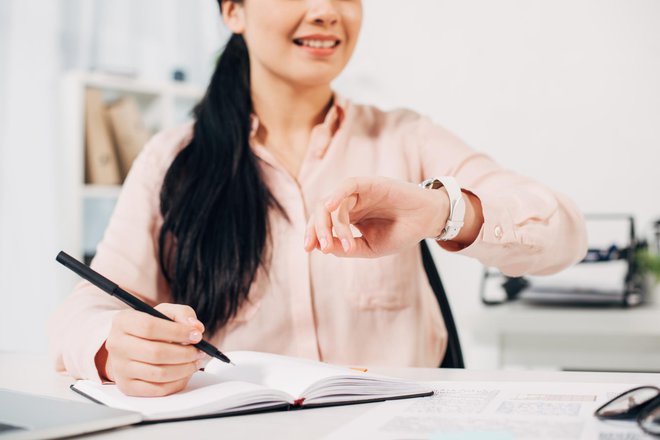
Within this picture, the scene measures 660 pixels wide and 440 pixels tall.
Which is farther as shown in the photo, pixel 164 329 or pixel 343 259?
pixel 343 259

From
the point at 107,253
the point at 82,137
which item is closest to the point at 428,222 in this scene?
the point at 107,253

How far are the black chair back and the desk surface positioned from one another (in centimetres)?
24

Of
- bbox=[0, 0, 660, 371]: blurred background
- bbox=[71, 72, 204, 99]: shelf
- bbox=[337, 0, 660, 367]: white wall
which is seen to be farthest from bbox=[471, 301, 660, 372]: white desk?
bbox=[71, 72, 204, 99]: shelf

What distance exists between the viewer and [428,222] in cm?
95

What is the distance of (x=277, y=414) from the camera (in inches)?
28.3

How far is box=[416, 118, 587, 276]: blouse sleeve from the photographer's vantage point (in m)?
1.04

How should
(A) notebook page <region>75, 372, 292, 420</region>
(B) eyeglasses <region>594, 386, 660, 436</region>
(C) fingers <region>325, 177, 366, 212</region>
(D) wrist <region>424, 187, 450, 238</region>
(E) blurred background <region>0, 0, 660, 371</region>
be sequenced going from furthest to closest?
(E) blurred background <region>0, 0, 660, 371</region> → (D) wrist <region>424, 187, 450, 238</region> → (C) fingers <region>325, 177, 366, 212</region> → (A) notebook page <region>75, 372, 292, 420</region> → (B) eyeglasses <region>594, 386, 660, 436</region>

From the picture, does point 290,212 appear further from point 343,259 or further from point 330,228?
point 330,228

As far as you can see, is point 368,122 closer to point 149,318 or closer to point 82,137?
point 149,318

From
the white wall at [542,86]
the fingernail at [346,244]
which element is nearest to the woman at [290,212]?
the fingernail at [346,244]

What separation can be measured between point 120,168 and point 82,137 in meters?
0.19

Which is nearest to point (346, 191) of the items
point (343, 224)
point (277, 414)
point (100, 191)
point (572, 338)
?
point (343, 224)

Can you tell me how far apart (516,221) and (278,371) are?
44 cm

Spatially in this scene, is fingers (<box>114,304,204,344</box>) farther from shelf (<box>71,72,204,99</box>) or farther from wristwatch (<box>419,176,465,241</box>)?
shelf (<box>71,72,204,99</box>)
